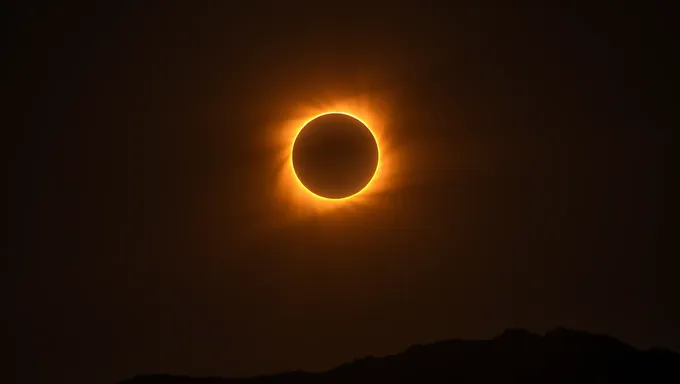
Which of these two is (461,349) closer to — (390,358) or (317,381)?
(390,358)

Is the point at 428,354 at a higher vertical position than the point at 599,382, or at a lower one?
higher

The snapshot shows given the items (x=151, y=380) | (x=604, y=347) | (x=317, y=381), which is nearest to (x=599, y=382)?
(x=604, y=347)

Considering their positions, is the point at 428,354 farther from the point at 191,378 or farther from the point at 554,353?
the point at 191,378

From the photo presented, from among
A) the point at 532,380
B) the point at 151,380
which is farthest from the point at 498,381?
the point at 151,380

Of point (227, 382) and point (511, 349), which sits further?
point (511, 349)

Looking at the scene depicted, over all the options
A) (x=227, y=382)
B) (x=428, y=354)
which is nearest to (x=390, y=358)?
(x=428, y=354)

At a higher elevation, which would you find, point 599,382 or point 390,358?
point 390,358
